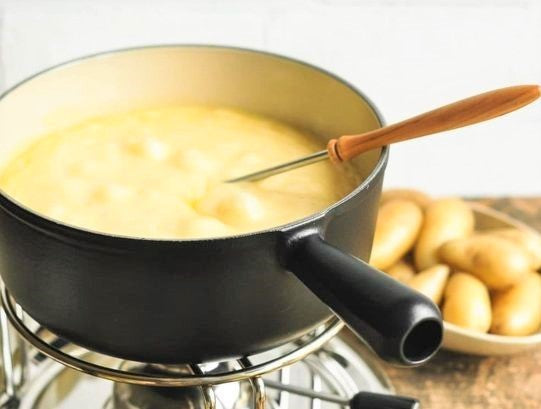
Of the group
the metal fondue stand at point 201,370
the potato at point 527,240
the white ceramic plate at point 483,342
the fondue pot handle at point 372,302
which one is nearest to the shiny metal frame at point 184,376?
the metal fondue stand at point 201,370

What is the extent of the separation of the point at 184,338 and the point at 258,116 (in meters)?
0.34

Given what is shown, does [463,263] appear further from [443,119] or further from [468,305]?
[443,119]

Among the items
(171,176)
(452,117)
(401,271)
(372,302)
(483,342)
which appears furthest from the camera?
(401,271)

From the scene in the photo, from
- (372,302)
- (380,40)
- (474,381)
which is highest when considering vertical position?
(380,40)

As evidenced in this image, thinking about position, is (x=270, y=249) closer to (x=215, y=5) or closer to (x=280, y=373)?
(x=280, y=373)

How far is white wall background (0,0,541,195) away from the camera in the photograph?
0.96m

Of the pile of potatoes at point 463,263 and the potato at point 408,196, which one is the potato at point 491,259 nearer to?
the pile of potatoes at point 463,263

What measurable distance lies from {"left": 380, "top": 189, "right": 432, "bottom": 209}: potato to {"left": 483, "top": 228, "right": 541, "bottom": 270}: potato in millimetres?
92

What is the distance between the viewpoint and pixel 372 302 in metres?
0.45

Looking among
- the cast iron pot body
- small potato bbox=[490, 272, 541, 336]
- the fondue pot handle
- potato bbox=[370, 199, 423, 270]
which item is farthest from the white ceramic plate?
the fondue pot handle

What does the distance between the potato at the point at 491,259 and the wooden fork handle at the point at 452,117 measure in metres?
0.29

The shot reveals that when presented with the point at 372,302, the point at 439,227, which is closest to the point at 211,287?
the point at 372,302

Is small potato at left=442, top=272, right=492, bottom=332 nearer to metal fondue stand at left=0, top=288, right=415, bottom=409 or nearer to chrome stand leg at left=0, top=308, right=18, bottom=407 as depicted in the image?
metal fondue stand at left=0, top=288, right=415, bottom=409

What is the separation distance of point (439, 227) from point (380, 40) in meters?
0.26
